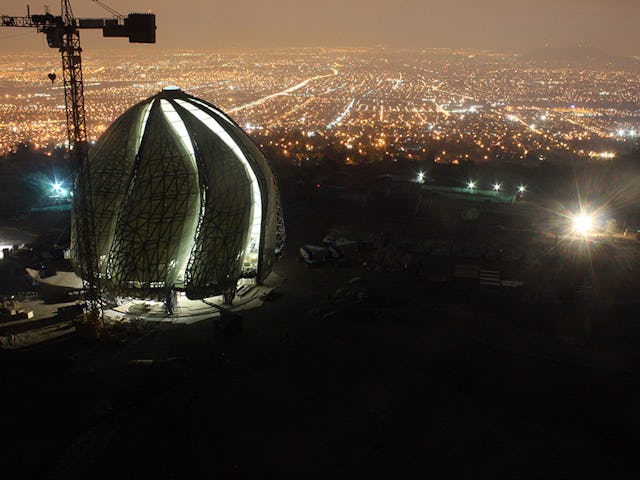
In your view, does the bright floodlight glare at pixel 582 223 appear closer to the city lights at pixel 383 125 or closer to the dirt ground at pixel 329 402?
the dirt ground at pixel 329 402

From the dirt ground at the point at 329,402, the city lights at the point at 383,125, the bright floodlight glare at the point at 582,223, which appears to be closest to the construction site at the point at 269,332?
the dirt ground at the point at 329,402

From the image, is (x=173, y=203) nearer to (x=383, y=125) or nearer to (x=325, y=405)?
(x=325, y=405)

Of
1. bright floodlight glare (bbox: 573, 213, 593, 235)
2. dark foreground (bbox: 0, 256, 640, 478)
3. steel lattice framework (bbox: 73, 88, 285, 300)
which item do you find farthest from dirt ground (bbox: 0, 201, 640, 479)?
bright floodlight glare (bbox: 573, 213, 593, 235)

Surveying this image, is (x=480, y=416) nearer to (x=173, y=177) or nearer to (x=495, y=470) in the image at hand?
(x=495, y=470)

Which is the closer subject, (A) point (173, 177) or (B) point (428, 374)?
(B) point (428, 374)

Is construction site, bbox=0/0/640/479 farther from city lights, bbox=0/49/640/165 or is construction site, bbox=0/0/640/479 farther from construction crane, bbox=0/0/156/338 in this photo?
city lights, bbox=0/49/640/165

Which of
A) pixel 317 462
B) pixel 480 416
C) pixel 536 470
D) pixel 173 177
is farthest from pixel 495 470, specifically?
pixel 173 177

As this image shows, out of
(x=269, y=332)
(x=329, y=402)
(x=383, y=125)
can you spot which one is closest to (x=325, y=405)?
(x=329, y=402)
